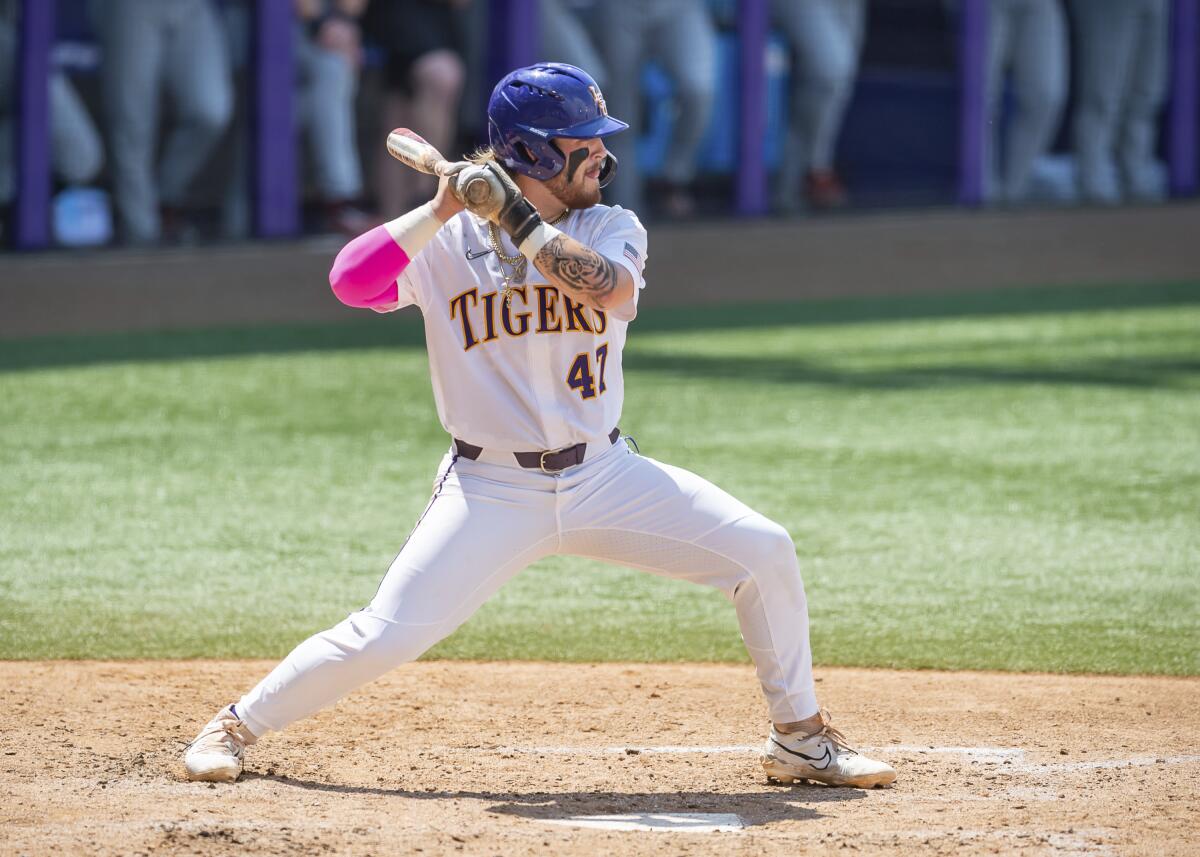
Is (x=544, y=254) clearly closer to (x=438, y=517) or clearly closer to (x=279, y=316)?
(x=438, y=517)

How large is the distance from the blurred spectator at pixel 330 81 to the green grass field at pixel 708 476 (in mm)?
1032

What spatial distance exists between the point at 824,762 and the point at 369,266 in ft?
4.55

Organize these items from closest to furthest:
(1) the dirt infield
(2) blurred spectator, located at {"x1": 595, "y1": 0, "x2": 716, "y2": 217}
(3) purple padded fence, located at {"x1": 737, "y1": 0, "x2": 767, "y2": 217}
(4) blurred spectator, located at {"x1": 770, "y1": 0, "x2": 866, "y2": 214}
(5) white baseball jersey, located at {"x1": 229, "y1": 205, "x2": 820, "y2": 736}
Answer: (1) the dirt infield < (5) white baseball jersey, located at {"x1": 229, "y1": 205, "x2": 820, "y2": 736} < (2) blurred spectator, located at {"x1": 595, "y1": 0, "x2": 716, "y2": 217} < (3) purple padded fence, located at {"x1": 737, "y1": 0, "x2": 767, "y2": 217} < (4) blurred spectator, located at {"x1": 770, "y1": 0, "x2": 866, "y2": 214}

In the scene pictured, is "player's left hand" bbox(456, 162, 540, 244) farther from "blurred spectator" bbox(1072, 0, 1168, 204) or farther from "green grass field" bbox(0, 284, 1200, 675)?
"blurred spectator" bbox(1072, 0, 1168, 204)

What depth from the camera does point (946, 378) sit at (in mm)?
8969

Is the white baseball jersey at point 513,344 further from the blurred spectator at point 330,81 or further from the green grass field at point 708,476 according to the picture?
the blurred spectator at point 330,81

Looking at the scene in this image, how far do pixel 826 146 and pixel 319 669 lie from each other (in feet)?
30.4

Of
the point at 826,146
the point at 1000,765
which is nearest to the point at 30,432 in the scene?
the point at 1000,765

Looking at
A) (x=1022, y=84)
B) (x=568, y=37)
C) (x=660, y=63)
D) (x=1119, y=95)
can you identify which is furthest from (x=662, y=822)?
(x=1119, y=95)

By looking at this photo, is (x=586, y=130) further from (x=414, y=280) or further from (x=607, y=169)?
(x=414, y=280)

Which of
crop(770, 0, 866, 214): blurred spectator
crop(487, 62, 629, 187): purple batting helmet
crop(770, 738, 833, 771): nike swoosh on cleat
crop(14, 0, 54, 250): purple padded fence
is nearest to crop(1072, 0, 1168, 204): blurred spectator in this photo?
crop(770, 0, 866, 214): blurred spectator

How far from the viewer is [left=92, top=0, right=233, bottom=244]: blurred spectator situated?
32.7 ft

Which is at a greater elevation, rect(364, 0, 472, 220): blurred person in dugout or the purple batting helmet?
rect(364, 0, 472, 220): blurred person in dugout

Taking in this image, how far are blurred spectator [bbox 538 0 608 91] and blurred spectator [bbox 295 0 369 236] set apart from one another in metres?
1.24
